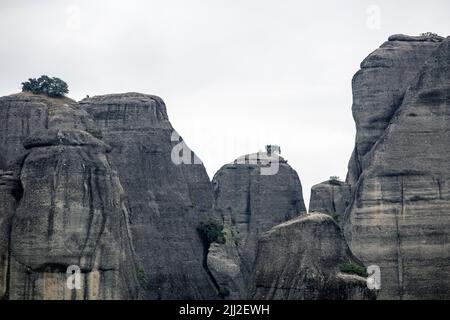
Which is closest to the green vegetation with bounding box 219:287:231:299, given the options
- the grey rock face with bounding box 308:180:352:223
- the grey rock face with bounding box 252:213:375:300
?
the grey rock face with bounding box 308:180:352:223

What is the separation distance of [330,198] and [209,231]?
49.1ft

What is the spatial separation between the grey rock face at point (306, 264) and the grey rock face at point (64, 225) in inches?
394

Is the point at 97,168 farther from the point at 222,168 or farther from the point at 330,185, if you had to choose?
the point at 222,168

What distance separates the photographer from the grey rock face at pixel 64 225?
4889 inches

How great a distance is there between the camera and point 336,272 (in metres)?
126

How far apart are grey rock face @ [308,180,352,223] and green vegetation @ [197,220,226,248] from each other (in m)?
10.4

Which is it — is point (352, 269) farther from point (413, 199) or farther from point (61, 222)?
point (61, 222)

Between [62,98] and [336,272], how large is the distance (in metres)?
38.2

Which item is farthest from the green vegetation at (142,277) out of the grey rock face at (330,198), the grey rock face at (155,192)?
the grey rock face at (330,198)

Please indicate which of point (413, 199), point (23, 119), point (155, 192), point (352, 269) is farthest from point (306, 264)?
point (23, 119)

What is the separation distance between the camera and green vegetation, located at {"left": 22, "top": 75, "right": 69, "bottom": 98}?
15650 centimetres

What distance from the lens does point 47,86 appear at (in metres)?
157

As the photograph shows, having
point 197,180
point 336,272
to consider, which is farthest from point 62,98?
point 336,272

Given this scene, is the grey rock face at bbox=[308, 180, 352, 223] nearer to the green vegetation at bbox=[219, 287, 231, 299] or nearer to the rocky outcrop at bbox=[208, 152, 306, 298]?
the green vegetation at bbox=[219, 287, 231, 299]
